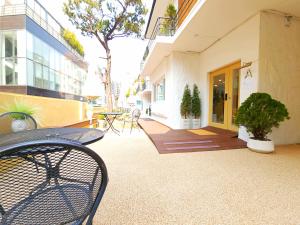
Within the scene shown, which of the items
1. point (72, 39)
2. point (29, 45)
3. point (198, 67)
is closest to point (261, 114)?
point (198, 67)

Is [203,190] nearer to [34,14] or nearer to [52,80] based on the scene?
[34,14]

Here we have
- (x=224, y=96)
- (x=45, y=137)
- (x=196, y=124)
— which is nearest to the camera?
(x=45, y=137)

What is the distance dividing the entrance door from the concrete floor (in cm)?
217

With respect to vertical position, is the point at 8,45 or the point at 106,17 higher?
the point at 106,17

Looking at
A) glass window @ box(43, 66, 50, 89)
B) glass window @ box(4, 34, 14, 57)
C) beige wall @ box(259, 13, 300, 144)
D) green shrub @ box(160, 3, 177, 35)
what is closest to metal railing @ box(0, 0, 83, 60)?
glass window @ box(4, 34, 14, 57)

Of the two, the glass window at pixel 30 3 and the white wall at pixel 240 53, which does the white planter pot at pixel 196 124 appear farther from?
the glass window at pixel 30 3

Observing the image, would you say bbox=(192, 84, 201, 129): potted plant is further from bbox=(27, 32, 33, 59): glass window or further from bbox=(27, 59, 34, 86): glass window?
bbox=(27, 32, 33, 59): glass window

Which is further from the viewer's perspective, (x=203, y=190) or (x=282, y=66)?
(x=282, y=66)

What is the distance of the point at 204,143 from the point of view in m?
4.50

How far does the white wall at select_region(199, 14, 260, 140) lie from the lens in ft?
14.7

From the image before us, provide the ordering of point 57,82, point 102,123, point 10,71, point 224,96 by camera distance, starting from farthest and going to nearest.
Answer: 1. point 57,82
2. point 10,71
3. point 102,123
4. point 224,96

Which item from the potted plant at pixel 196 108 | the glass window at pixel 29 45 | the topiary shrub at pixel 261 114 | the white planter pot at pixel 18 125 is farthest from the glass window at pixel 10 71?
the topiary shrub at pixel 261 114

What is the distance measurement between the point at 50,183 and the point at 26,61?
41.8 ft

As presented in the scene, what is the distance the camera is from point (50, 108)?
609cm
